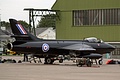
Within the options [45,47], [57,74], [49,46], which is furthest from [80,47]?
[57,74]

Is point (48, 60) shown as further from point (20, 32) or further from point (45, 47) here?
point (20, 32)

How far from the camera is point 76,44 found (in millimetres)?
45219

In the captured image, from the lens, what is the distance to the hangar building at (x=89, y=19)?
7738cm

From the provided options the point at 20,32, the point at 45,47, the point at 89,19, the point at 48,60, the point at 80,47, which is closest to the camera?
the point at 45,47

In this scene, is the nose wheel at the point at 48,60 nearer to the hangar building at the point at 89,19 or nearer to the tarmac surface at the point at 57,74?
the tarmac surface at the point at 57,74

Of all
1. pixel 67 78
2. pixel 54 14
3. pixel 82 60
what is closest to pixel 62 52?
pixel 82 60

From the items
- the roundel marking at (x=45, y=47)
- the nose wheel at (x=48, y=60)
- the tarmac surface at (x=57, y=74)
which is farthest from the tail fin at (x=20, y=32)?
the tarmac surface at (x=57, y=74)

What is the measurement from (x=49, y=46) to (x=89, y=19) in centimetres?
3690

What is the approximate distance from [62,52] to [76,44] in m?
1.67

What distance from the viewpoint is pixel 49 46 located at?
44188mm

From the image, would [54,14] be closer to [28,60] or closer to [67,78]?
[28,60]

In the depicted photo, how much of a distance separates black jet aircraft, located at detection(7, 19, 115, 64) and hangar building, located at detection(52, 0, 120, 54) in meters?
32.3

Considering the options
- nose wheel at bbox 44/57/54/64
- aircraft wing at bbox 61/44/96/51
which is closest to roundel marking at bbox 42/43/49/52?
aircraft wing at bbox 61/44/96/51

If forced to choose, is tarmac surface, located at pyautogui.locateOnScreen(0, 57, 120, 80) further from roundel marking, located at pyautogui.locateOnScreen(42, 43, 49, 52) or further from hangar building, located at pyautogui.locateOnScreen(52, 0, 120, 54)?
hangar building, located at pyautogui.locateOnScreen(52, 0, 120, 54)
